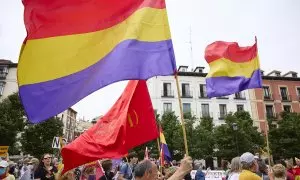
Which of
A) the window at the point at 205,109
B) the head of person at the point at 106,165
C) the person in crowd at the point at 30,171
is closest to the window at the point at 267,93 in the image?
the window at the point at 205,109

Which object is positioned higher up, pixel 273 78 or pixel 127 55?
pixel 273 78

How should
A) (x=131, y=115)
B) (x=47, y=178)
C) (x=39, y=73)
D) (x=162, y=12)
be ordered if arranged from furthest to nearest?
(x=47, y=178) → (x=131, y=115) → (x=162, y=12) → (x=39, y=73)

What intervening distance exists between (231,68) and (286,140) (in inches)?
1268

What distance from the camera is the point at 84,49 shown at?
→ 4.35 meters

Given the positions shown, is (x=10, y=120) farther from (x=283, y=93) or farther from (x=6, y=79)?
(x=283, y=93)

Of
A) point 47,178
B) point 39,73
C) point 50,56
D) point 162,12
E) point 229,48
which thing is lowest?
point 47,178

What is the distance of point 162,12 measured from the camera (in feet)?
15.0

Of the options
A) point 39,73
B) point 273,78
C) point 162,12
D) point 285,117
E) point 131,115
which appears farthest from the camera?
point 273,78

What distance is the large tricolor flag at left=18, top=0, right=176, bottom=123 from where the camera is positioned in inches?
159

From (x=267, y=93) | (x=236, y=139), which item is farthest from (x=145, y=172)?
(x=267, y=93)

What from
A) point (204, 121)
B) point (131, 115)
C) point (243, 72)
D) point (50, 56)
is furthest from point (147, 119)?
point (204, 121)

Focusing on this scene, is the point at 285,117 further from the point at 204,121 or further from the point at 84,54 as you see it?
the point at 84,54

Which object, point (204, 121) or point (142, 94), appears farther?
point (204, 121)

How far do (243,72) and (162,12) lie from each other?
16.6 ft
